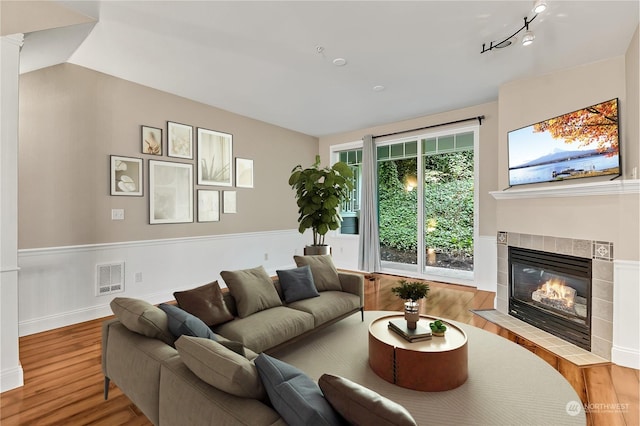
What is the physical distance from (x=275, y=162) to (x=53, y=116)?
3.37 meters

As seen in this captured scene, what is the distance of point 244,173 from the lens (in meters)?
5.47

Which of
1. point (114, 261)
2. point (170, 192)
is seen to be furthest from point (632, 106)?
point (114, 261)

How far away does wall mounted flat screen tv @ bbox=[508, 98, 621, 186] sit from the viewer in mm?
2941

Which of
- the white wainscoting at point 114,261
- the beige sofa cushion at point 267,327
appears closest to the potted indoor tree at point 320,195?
the white wainscoting at point 114,261

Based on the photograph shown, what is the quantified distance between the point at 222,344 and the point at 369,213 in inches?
187

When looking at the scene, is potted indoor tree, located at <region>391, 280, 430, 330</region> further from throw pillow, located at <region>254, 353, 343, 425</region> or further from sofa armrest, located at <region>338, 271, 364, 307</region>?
throw pillow, located at <region>254, 353, 343, 425</region>

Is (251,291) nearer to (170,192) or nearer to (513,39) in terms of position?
(170,192)

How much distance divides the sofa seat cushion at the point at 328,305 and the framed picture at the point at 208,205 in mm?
2483

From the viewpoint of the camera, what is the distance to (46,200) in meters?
3.38

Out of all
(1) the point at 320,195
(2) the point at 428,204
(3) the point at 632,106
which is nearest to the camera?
(3) the point at 632,106

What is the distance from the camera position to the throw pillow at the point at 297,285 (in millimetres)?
3129

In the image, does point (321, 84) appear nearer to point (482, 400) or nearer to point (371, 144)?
point (371, 144)

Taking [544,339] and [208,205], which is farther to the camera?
[208,205]

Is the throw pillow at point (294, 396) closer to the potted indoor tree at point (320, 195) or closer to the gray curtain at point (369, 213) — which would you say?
the potted indoor tree at point (320, 195)
